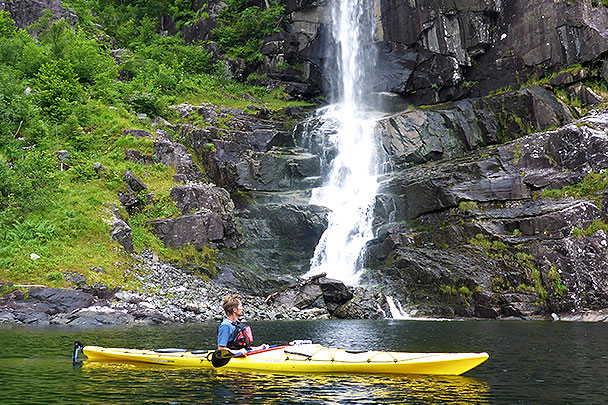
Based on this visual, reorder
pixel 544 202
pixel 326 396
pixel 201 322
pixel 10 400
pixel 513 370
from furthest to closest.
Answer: pixel 544 202 → pixel 201 322 → pixel 513 370 → pixel 326 396 → pixel 10 400

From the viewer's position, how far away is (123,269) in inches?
959

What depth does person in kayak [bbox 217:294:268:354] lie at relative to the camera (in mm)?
10062

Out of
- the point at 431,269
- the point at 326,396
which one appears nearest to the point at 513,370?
the point at 326,396

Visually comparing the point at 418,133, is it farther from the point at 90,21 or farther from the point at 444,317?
the point at 90,21

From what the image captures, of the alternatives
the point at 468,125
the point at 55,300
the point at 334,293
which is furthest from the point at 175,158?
the point at 468,125

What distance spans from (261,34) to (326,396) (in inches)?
1702

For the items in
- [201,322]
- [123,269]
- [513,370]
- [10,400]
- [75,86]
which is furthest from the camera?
[75,86]

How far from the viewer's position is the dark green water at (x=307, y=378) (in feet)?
27.1

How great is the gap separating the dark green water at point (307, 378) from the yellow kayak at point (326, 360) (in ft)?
0.82

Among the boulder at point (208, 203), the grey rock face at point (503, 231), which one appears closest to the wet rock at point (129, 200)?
the boulder at point (208, 203)

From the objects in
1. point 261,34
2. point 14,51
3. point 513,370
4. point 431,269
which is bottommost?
point 513,370

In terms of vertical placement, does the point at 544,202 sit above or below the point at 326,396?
above

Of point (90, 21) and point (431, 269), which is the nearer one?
point (431, 269)

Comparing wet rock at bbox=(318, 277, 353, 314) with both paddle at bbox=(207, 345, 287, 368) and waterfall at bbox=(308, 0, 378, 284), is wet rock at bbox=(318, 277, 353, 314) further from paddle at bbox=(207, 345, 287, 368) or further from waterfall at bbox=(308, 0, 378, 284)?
paddle at bbox=(207, 345, 287, 368)
